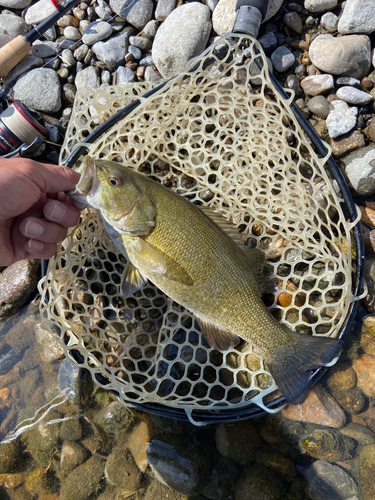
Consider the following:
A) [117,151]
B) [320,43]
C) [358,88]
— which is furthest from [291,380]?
[320,43]

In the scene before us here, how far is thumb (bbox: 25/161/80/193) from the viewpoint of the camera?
304 centimetres

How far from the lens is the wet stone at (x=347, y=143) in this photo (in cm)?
419

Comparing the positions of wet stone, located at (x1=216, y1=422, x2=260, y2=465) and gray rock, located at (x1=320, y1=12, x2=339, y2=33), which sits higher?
gray rock, located at (x1=320, y1=12, x2=339, y2=33)

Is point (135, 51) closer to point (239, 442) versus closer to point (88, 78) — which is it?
point (88, 78)

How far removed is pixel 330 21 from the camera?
14.6 feet

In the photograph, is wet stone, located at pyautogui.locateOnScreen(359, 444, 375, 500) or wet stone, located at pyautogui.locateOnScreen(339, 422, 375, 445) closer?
wet stone, located at pyautogui.locateOnScreen(359, 444, 375, 500)

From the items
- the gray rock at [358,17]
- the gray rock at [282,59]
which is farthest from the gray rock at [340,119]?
the gray rock at [358,17]

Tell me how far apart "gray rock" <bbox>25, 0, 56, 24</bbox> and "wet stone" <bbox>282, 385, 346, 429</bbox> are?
241 inches

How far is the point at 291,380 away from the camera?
124 inches

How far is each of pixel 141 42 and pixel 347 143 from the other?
306 centimetres

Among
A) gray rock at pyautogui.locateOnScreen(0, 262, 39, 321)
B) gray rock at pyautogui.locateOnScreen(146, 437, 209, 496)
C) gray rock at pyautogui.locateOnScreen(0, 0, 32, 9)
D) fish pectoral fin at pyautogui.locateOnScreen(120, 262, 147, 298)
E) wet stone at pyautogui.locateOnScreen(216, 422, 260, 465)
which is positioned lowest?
wet stone at pyautogui.locateOnScreen(216, 422, 260, 465)

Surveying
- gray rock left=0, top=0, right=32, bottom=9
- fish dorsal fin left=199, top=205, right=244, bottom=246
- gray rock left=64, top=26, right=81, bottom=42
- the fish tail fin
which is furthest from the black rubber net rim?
gray rock left=0, top=0, right=32, bottom=9

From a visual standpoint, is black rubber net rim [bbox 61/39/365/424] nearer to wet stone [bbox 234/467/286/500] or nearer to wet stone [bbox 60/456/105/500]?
wet stone [bbox 234/467/286/500]

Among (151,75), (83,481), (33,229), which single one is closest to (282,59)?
(151,75)
